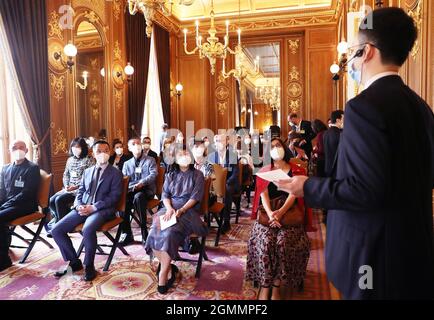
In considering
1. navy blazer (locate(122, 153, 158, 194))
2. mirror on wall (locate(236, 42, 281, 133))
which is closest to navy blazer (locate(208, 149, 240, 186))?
navy blazer (locate(122, 153, 158, 194))

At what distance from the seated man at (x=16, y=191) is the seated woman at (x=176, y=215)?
5.37 feet

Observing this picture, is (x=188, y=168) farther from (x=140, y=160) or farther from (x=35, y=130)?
(x=35, y=130)

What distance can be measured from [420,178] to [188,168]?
2535 millimetres

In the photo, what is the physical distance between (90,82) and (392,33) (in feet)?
21.6

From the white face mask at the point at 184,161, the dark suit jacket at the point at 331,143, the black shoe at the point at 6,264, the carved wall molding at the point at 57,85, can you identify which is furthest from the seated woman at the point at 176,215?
the carved wall molding at the point at 57,85

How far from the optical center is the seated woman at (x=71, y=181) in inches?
167

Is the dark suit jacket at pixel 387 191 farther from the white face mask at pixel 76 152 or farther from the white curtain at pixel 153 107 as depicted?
the white curtain at pixel 153 107

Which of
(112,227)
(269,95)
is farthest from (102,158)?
(269,95)

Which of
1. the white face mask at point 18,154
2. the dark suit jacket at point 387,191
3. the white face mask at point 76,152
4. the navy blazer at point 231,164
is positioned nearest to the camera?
the dark suit jacket at point 387,191

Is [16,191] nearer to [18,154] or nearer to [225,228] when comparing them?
[18,154]

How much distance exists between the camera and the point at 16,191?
3.72m

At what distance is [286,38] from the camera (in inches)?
380
